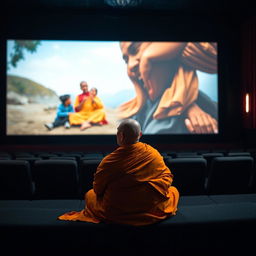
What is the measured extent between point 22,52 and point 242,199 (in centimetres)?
636

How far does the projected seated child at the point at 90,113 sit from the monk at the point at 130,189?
556 centimetres

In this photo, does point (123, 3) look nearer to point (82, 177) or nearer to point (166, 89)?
point (166, 89)

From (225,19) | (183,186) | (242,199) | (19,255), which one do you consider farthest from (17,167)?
(225,19)

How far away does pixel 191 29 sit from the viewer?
7238 mm

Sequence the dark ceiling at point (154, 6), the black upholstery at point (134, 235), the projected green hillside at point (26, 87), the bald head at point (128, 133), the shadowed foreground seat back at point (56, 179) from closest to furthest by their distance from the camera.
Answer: the black upholstery at point (134, 235) → the bald head at point (128, 133) → the shadowed foreground seat back at point (56, 179) → the dark ceiling at point (154, 6) → the projected green hillside at point (26, 87)

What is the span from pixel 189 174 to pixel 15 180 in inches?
55.4

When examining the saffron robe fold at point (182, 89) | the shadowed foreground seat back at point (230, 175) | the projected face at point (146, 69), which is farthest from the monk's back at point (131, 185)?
the projected face at point (146, 69)

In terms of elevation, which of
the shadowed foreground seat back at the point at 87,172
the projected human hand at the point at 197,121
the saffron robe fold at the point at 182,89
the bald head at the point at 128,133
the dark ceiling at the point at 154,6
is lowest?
the shadowed foreground seat back at the point at 87,172

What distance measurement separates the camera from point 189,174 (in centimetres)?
231

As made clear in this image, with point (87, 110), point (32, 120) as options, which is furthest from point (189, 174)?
point (32, 120)

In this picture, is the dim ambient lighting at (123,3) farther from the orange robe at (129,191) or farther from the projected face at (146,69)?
the orange robe at (129,191)

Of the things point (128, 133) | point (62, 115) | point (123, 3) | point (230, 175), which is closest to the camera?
point (128, 133)

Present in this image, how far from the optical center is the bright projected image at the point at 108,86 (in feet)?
22.7

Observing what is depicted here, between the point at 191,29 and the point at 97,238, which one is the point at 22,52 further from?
the point at 97,238
